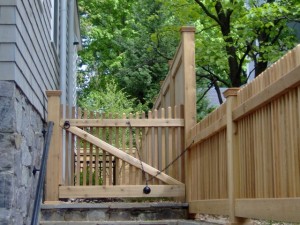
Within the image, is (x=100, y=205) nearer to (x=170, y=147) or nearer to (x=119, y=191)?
(x=119, y=191)

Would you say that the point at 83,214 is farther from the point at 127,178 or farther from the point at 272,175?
the point at 272,175

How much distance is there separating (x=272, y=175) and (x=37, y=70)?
11.0 feet

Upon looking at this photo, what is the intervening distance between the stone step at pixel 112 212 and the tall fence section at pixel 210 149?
237 millimetres

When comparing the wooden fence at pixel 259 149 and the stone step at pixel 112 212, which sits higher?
the wooden fence at pixel 259 149

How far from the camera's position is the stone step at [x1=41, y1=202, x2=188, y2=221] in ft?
20.4

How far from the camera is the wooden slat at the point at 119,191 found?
6660 millimetres

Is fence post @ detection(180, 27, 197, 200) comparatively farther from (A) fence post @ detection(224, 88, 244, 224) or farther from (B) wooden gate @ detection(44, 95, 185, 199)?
(A) fence post @ detection(224, 88, 244, 224)

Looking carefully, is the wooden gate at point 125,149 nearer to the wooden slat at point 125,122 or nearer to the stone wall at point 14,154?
the wooden slat at point 125,122

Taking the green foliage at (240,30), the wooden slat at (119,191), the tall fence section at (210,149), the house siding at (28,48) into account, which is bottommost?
the wooden slat at (119,191)

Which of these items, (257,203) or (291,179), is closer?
(291,179)

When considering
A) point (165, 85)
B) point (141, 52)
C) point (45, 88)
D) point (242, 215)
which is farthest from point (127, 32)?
point (242, 215)

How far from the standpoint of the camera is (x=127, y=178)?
6883 mm

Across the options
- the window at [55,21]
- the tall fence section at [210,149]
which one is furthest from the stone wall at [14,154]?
the window at [55,21]

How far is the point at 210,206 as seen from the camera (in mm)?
5344
